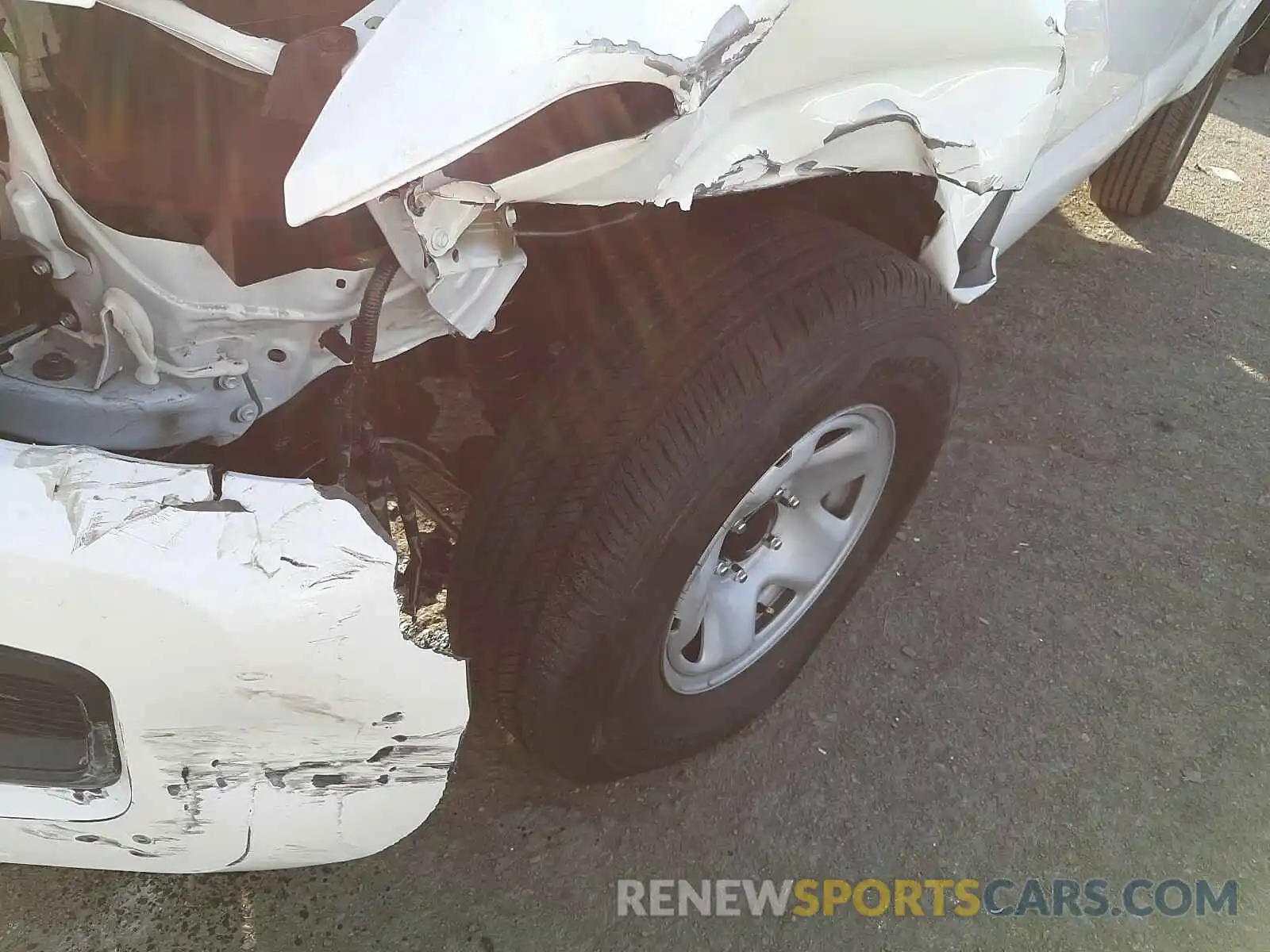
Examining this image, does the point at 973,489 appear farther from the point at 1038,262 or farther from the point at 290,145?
the point at 290,145

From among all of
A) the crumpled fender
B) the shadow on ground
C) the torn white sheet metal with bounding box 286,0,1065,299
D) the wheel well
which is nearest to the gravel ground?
the shadow on ground

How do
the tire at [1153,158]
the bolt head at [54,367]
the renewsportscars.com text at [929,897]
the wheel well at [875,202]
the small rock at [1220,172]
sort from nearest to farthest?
the bolt head at [54,367], the wheel well at [875,202], the renewsportscars.com text at [929,897], the tire at [1153,158], the small rock at [1220,172]

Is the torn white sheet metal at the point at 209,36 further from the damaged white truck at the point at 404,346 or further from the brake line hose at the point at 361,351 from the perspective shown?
the brake line hose at the point at 361,351

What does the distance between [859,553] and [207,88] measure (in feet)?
4.86

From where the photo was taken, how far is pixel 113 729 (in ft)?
3.86

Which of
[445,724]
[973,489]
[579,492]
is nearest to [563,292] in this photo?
[579,492]

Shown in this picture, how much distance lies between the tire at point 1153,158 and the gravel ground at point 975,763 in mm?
967

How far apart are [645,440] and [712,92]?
1.54ft

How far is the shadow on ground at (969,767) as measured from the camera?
1696mm

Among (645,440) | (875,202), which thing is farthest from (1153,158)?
(645,440)

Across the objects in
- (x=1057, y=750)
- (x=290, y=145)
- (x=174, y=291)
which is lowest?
(x=1057, y=750)

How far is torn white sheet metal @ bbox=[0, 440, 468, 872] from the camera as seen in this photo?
1016 millimetres

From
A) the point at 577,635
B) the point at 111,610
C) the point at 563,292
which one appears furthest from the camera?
the point at 563,292

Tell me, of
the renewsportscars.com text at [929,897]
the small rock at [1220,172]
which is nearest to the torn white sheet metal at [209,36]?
the renewsportscars.com text at [929,897]
